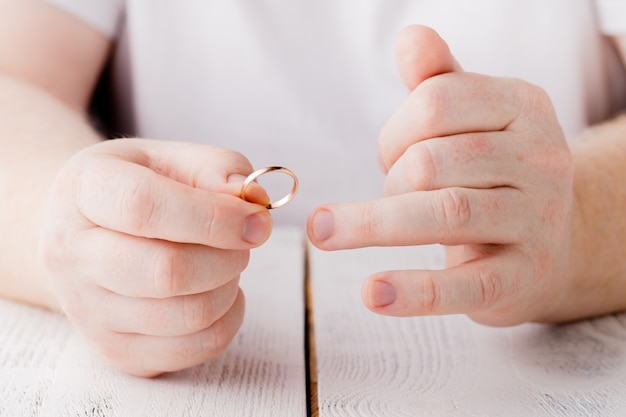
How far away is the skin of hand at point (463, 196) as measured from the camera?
64 cm

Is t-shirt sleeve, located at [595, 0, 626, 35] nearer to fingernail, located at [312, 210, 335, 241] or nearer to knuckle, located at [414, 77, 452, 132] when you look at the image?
knuckle, located at [414, 77, 452, 132]

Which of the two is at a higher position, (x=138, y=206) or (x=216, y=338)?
(x=138, y=206)

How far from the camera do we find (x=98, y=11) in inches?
43.8

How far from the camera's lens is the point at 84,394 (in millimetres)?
654

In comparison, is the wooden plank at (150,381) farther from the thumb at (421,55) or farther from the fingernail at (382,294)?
the thumb at (421,55)

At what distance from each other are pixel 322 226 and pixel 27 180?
0.36m

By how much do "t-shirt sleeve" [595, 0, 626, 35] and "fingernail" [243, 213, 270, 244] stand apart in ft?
2.38

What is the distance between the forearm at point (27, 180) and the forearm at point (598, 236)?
54 centimetres

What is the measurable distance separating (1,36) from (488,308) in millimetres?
755

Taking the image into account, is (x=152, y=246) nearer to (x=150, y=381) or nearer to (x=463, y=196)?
(x=150, y=381)

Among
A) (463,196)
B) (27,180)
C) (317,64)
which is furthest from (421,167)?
(317,64)

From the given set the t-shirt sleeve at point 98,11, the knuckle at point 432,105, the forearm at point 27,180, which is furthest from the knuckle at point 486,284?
the t-shirt sleeve at point 98,11

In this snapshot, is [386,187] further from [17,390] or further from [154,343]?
[17,390]

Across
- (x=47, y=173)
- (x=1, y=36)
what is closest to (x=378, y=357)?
(x=47, y=173)
